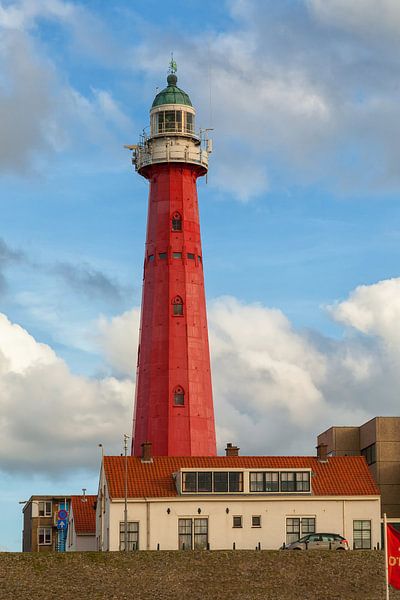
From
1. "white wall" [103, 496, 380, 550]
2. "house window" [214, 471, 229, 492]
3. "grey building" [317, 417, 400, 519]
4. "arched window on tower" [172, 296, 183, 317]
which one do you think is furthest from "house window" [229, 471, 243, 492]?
"arched window on tower" [172, 296, 183, 317]

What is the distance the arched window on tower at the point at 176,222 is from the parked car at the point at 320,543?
93.0 feet

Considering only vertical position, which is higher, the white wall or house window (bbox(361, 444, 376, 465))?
house window (bbox(361, 444, 376, 465))

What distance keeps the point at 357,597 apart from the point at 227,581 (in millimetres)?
7077

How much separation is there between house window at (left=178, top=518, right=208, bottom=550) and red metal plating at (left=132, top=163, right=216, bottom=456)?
11.2m

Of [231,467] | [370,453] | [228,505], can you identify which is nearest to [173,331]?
[231,467]

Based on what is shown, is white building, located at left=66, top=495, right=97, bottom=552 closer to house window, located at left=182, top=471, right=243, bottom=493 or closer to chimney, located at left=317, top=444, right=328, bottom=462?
house window, located at left=182, top=471, right=243, bottom=493

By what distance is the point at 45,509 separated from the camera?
133750 mm

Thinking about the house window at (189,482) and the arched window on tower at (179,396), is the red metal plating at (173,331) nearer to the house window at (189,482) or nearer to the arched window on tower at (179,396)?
the arched window on tower at (179,396)

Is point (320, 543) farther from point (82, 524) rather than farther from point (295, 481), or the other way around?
point (82, 524)

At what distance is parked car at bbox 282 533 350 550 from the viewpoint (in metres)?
93.3

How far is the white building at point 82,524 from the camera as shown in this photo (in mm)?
109938

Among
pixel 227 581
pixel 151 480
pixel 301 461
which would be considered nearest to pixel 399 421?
pixel 301 461

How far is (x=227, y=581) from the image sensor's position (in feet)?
288

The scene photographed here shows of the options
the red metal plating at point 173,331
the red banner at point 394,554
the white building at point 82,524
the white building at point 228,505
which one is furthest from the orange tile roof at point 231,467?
the red banner at point 394,554
